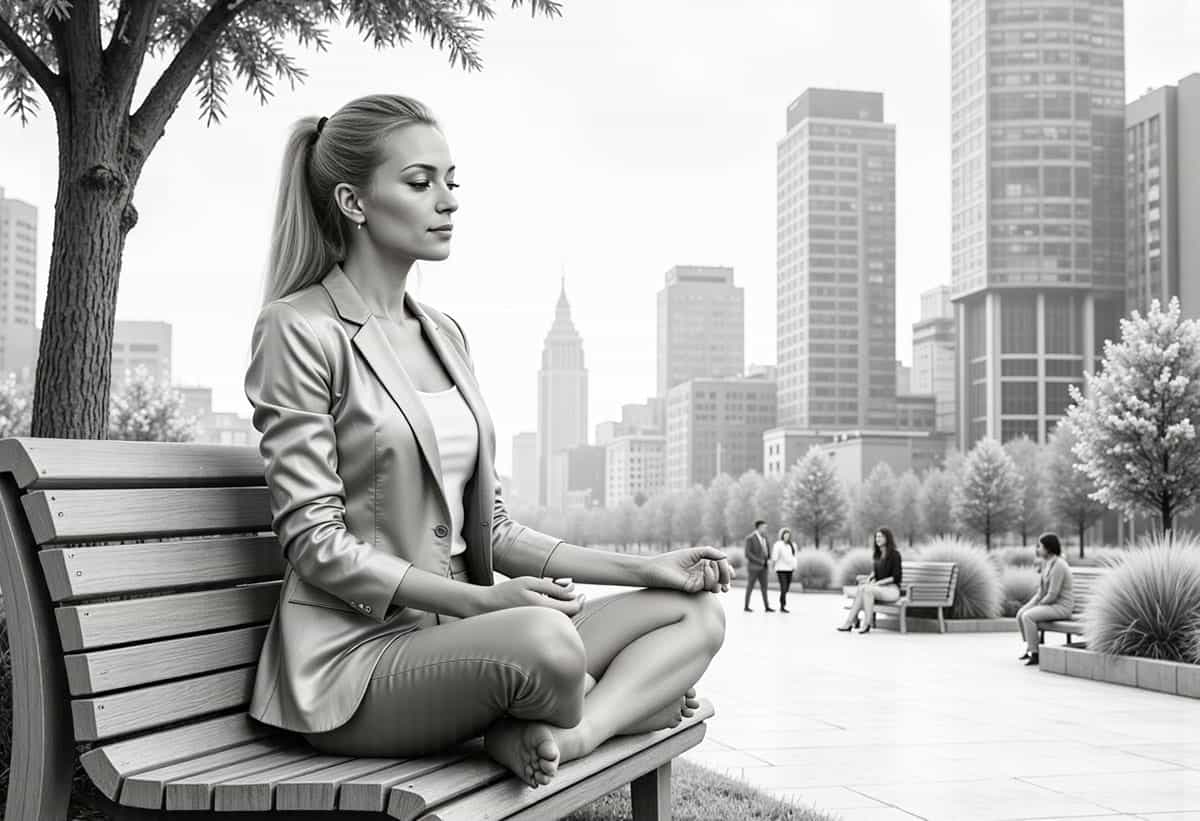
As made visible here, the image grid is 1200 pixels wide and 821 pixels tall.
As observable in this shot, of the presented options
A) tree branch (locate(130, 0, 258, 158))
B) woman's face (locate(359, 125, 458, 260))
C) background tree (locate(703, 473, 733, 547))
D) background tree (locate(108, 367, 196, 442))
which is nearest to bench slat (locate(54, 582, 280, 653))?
woman's face (locate(359, 125, 458, 260))

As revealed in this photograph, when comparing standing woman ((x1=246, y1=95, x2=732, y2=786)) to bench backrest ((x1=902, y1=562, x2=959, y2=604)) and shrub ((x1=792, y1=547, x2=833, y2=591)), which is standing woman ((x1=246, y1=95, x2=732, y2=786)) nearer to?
bench backrest ((x1=902, y1=562, x2=959, y2=604))

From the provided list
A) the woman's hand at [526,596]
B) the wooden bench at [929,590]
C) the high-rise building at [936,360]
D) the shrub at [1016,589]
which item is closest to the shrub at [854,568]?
the shrub at [1016,589]

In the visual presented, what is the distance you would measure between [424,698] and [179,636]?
63cm

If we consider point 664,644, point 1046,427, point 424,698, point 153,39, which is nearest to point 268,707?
point 424,698

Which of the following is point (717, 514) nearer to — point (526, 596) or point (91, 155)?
point (91, 155)

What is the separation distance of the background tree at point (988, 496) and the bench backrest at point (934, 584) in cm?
3800

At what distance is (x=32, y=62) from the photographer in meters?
4.97

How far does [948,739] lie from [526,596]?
18.0ft

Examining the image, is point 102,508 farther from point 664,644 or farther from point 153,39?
point 153,39

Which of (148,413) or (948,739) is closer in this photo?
(948,739)

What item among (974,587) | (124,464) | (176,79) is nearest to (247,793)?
(124,464)

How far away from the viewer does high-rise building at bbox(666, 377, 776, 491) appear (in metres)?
164

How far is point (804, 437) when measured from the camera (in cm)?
13575

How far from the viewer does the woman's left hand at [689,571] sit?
9.46 feet
